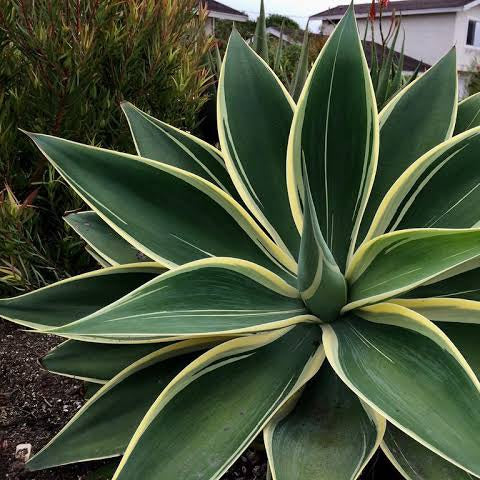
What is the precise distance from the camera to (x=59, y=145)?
2.65 ft

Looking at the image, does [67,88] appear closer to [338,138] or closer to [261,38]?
[261,38]

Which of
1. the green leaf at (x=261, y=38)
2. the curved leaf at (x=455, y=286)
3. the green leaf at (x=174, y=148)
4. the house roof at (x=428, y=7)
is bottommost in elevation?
the curved leaf at (x=455, y=286)

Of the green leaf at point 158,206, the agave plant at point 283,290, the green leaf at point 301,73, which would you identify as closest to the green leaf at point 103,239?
the agave plant at point 283,290

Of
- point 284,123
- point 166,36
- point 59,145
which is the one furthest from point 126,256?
point 166,36

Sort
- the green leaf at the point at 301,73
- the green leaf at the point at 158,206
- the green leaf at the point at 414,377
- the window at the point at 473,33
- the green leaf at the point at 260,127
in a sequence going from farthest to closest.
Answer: the window at the point at 473,33
the green leaf at the point at 301,73
the green leaf at the point at 260,127
the green leaf at the point at 158,206
the green leaf at the point at 414,377

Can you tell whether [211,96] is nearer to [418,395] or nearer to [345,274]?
[345,274]

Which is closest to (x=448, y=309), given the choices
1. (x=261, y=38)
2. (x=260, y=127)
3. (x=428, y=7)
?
(x=260, y=127)


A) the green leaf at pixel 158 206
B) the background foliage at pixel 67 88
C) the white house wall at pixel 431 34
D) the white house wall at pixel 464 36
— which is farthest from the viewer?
the white house wall at pixel 431 34

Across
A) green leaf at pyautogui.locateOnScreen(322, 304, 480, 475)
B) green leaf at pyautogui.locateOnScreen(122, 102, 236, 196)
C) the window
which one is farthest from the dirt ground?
the window

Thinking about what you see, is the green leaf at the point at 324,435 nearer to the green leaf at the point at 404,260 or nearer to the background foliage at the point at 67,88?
the green leaf at the point at 404,260

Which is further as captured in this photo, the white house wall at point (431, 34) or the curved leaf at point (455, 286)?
the white house wall at point (431, 34)

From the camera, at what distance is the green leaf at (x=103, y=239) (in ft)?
3.09

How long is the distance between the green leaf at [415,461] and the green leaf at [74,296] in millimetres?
412

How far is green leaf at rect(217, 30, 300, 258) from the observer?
937mm
